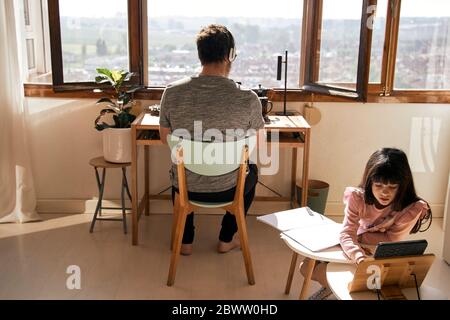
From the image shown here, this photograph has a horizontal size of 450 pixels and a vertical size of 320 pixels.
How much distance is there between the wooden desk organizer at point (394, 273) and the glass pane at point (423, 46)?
82.1 inches

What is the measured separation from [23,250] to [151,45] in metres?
1.49

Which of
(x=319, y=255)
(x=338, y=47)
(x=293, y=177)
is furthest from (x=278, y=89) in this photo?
(x=319, y=255)

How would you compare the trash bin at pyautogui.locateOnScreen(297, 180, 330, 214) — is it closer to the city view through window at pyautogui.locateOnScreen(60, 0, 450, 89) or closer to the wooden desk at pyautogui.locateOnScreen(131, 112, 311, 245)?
the wooden desk at pyautogui.locateOnScreen(131, 112, 311, 245)

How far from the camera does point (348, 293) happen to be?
1.70 m

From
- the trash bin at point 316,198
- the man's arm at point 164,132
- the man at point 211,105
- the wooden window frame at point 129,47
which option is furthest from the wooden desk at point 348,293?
the wooden window frame at point 129,47

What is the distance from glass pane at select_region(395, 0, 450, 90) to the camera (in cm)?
343

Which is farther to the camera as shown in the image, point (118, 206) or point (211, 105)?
point (118, 206)

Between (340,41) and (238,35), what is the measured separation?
25.7 inches

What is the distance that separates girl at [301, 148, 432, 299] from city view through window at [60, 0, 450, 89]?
1.46 metres

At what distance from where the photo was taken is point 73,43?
3447mm

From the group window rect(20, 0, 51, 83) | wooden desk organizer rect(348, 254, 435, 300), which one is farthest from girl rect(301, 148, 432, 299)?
window rect(20, 0, 51, 83)

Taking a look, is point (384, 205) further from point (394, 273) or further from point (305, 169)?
point (305, 169)

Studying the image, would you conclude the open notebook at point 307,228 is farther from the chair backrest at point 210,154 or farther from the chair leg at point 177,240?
the chair leg at point 177,240
